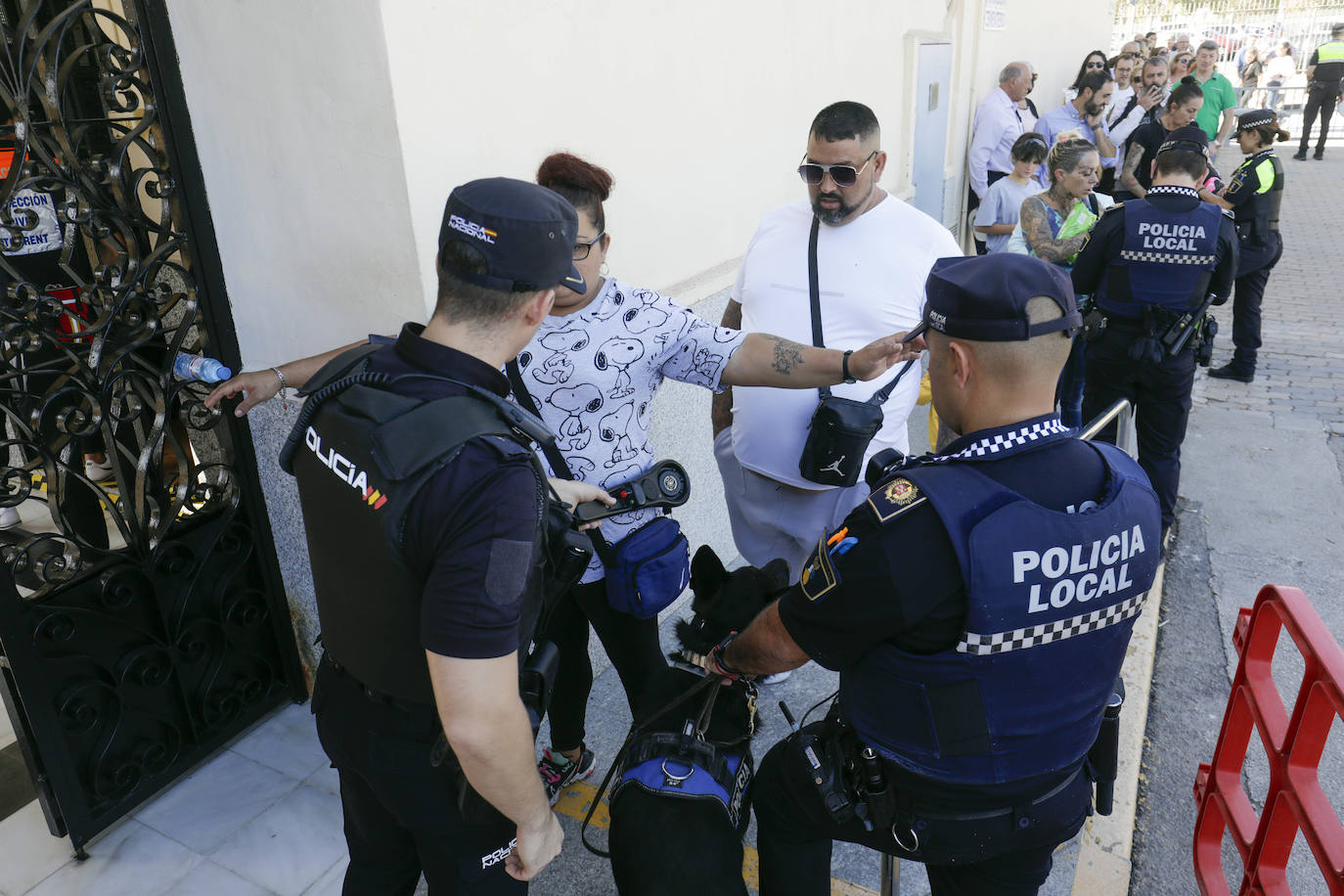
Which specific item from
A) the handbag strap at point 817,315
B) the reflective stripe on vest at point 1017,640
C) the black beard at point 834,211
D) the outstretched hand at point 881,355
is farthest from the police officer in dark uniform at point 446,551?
the black beard at point 834,211

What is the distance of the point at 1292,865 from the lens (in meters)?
2.88

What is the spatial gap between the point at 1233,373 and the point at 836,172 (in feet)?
18.8

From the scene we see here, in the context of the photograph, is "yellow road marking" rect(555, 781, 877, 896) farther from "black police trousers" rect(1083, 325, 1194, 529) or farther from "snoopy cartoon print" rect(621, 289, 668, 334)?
"black police trousers" rect(1083, 325, 1194, 529)

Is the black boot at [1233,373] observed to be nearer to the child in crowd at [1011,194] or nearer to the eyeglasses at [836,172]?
the child in crowd at [1011,194]

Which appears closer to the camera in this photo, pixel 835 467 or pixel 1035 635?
pixel 1035 635

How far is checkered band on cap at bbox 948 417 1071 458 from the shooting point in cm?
171

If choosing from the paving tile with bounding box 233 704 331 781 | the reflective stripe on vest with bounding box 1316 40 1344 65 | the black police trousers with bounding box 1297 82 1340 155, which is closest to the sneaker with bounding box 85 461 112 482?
the paving tile with bounding box 233 704 331 781

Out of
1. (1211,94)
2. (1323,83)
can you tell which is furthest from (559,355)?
(1323,83)

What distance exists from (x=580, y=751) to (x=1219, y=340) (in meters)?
7.54

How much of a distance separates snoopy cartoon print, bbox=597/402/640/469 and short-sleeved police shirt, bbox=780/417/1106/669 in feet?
3.02

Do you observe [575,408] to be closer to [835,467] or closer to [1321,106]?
[835,467]

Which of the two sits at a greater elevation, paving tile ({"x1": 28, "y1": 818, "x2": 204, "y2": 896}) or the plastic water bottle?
the plastic water bottle

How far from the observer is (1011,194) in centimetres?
Result: 637

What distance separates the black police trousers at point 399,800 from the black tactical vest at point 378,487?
0.08 metres
